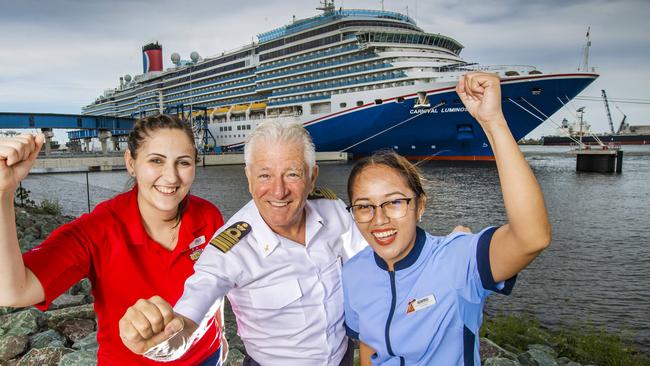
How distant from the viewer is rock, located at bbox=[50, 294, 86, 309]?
4.58 meters

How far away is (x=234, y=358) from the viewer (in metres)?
3.32

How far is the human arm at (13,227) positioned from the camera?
1.24m

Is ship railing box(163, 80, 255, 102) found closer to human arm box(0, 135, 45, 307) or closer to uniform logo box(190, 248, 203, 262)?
uniform logo box(190, 248, 203, 262)

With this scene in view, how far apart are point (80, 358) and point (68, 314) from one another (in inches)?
54.5

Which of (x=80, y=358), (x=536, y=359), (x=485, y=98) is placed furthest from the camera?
(x=536, y=359)

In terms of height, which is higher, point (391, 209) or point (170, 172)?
point (170, 172)

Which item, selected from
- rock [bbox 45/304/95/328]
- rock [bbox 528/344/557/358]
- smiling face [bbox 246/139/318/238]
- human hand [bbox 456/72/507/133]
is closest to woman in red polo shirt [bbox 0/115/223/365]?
smiling face [bbox 246/139/318/238]

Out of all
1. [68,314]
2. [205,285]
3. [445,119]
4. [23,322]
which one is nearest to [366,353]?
[205,285]

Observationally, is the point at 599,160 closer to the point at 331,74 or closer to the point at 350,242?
the point at 331,74

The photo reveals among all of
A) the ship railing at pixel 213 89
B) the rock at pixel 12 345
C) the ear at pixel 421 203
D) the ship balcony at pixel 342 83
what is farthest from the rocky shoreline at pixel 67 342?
the ship railing at pixel 213 89

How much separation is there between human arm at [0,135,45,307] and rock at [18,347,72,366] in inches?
87.2

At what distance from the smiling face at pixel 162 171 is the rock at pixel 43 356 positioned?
2074 mm

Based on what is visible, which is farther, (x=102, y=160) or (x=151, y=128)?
(x=102, y=160)

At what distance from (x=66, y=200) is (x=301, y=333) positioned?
18722 mm
